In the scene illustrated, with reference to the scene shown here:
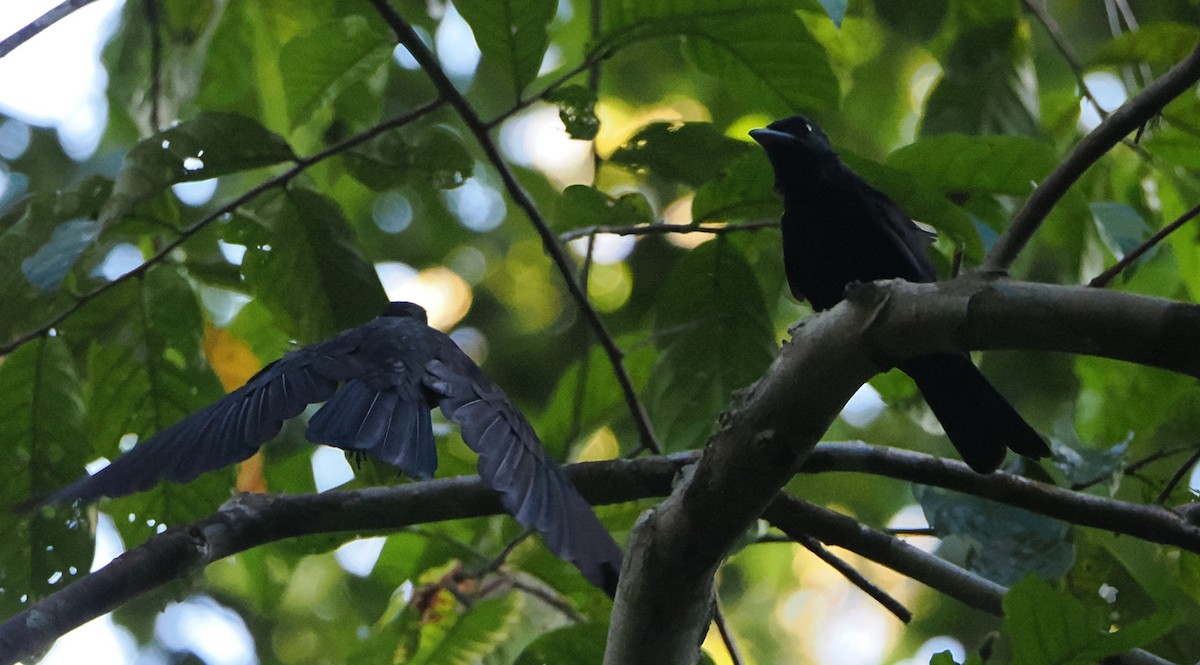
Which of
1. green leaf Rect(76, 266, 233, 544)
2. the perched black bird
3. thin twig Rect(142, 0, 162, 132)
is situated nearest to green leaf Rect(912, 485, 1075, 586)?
the perched black bird

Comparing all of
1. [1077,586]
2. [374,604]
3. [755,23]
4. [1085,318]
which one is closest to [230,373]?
[374,604]

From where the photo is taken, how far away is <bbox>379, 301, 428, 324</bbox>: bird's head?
10.2 ft

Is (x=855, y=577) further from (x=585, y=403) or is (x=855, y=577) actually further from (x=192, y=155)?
(x=192, y=155)

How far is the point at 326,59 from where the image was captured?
2875mm

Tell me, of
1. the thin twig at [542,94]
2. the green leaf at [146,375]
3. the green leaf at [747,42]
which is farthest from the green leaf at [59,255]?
the green leaf at [747,42]

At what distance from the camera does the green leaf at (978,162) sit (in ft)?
8.52

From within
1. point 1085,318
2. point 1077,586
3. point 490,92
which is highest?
point 490,92

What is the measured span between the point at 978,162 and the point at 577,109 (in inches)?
37.3

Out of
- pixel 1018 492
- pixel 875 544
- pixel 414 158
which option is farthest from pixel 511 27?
pixel 1018 492

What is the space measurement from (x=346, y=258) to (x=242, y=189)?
2.31 metres

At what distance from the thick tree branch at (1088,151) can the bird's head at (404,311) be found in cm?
154

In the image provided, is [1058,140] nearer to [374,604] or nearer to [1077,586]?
[1077,586]

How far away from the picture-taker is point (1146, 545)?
282 centimetres

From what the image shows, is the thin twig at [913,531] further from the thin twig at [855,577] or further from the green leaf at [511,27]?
the green leaf at [511,27]
